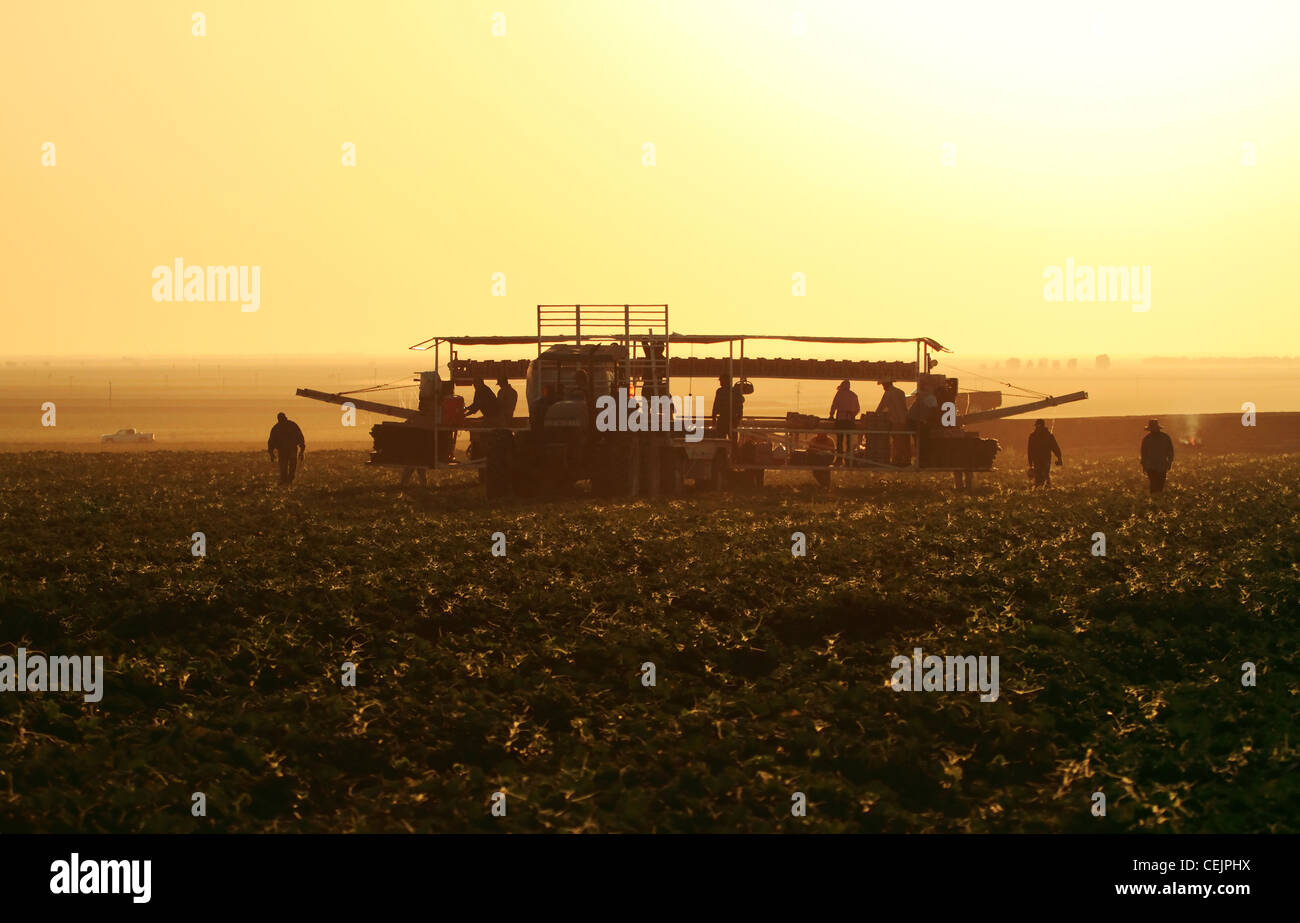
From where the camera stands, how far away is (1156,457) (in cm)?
3322

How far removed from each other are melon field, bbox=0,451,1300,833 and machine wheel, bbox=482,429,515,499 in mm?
4910

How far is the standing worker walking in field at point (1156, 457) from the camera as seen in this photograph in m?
33.2

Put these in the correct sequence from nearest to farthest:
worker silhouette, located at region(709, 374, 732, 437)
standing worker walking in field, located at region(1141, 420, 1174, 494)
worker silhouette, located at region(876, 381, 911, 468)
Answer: standing worker walking in field, located at region(1141, 420, 1174, 494) → worker silhouette, located at region(709, 374, 732, 437) → worker silhouette, located at region(876, 381, 911, 468)

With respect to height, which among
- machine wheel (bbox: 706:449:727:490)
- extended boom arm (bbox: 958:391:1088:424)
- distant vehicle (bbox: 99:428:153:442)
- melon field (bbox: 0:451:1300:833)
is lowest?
melon field (bbox: 0:451:1300:833)

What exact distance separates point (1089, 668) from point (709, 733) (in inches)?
197

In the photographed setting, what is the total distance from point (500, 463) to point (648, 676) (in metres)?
17.1

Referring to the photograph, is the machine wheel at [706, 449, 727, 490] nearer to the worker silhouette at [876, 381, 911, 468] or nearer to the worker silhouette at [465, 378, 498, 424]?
the worker silhouette at [876, 381, 911, 468]

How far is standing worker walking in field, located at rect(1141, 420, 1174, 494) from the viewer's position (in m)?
33.2

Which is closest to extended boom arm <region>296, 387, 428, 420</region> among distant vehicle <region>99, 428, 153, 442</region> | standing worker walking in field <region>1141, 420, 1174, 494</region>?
standing worker walking in field <region>1141, 420, 1174, 494</region>

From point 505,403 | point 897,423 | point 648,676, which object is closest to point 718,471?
point 897,423

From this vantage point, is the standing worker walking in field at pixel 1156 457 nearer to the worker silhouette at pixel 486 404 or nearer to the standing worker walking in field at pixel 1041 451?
the standing worker walking in field at pixel 1041 451

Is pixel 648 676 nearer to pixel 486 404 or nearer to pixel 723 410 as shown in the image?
pixel 723 410
